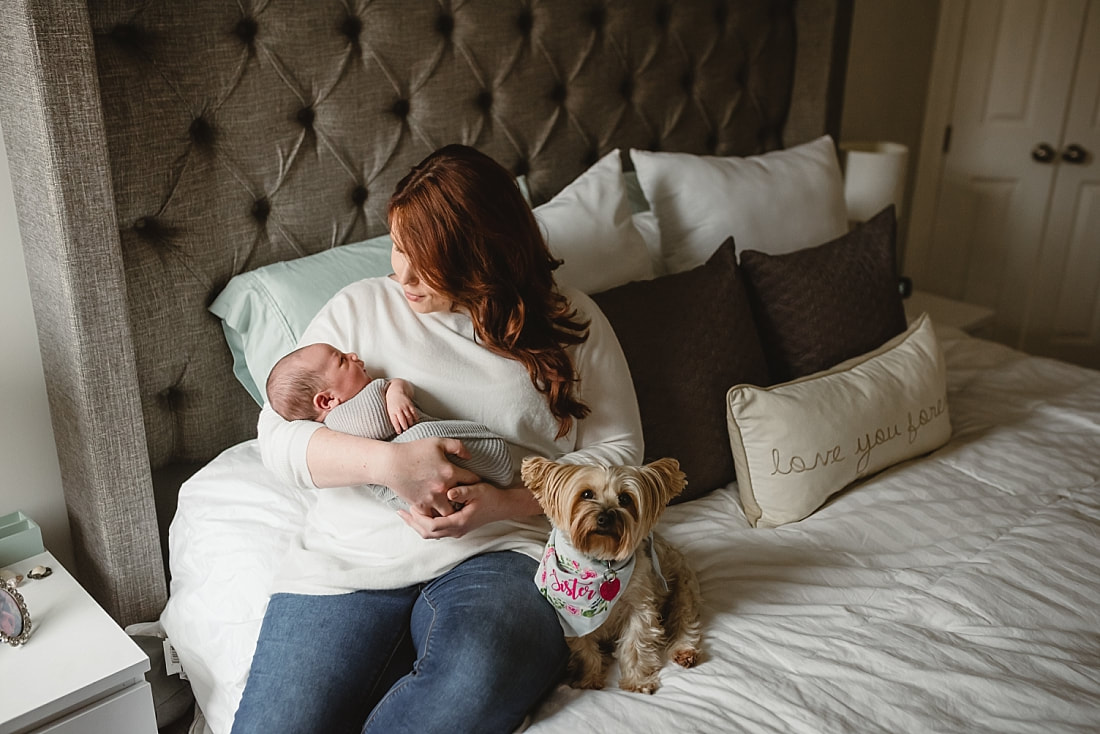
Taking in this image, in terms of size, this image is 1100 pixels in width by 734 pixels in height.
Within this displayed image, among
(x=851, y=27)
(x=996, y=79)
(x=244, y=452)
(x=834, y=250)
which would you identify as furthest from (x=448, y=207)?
(x=996, y=79)

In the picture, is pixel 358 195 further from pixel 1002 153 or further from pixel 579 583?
pixel 1002 153

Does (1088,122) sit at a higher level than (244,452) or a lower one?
higher

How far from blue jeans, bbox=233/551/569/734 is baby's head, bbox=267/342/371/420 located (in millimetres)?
281

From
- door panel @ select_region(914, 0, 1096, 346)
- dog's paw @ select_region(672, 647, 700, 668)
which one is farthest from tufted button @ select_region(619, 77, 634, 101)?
door panel @ select_region(914, 0, 1096, 346)

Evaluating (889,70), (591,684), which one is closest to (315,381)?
(591,684)

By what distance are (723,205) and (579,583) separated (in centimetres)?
115

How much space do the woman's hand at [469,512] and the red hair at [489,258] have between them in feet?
0.50

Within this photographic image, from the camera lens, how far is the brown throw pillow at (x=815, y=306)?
1896mm

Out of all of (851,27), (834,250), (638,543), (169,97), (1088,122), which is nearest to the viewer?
(638,543)

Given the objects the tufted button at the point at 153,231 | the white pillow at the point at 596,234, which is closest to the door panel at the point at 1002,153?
the white pillow at the point at 596,234

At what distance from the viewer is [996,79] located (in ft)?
10.7

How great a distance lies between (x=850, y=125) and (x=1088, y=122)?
87 centimetres

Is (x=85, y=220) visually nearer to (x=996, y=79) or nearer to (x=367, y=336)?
(x=367, y=336)

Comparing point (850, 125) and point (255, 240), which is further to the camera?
point (850, 125)
